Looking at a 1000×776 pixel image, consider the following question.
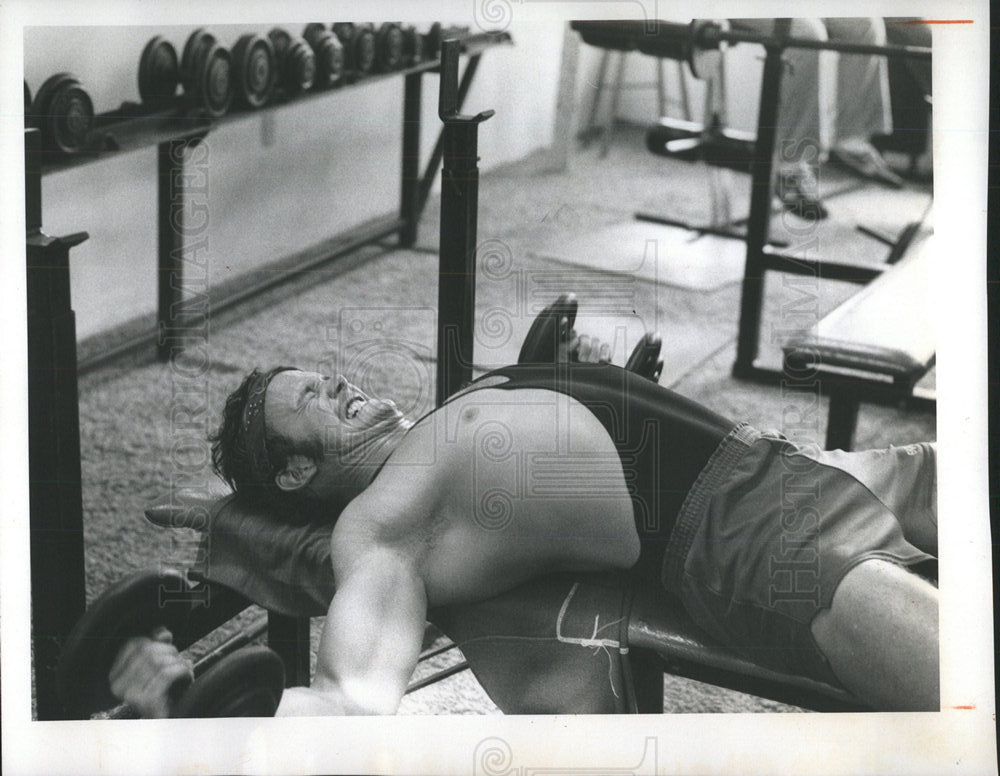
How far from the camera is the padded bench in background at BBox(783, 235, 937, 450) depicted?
1.23 meters

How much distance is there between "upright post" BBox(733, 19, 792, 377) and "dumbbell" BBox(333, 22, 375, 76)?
22.5 inches

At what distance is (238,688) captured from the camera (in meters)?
1.01

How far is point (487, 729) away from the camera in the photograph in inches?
41.2

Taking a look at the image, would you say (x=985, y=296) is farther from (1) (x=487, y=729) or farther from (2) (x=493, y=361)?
(1) (x=487, y=729)

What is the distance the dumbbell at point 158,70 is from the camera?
1.32 m

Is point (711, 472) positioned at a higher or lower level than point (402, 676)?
higher

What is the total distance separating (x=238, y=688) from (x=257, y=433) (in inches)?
8.8

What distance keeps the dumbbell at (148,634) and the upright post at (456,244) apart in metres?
0.29

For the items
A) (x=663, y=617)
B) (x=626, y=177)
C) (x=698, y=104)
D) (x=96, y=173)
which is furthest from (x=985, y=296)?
(x=698, y=104)

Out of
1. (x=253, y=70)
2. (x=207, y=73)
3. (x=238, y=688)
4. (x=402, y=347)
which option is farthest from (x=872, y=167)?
(x=238, y=688)

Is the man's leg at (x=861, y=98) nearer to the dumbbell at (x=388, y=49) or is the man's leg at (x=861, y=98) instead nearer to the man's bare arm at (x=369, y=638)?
the dumbbell at (x=388, y=49)

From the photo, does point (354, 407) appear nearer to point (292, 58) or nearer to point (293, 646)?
point (293, 646)

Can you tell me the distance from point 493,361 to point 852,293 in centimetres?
60

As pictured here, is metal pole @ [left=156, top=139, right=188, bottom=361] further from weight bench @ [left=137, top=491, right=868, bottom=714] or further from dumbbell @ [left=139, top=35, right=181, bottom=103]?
weight bench @ [left=137, top=491, right=868, bottom=714]
